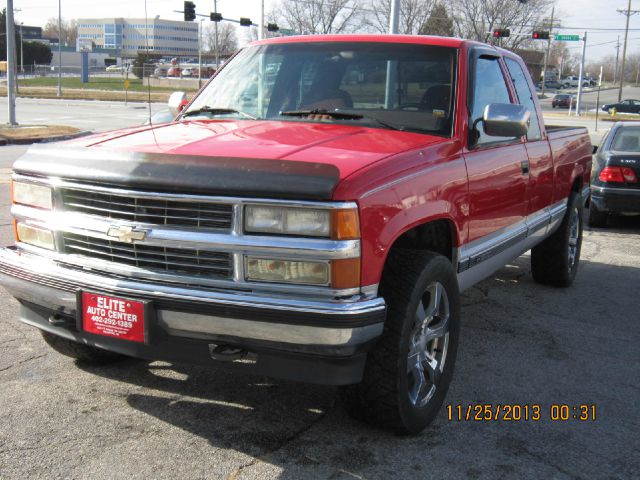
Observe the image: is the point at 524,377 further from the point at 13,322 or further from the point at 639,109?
the point at 639,109

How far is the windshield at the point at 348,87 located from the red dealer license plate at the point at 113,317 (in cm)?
161

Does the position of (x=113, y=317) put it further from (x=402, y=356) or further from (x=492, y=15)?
(x=492, y=15)

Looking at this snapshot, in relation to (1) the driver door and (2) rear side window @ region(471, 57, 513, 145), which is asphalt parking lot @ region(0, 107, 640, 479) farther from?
(2) rear side window @ region(471, 57, 513, 145)

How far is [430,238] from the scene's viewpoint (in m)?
3.90

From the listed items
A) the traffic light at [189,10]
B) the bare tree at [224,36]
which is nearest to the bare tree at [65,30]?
the bare tree at [224,36]

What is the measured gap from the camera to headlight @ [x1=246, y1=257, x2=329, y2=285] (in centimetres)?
292

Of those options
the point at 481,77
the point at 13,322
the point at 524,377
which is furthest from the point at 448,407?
the point at 13,322

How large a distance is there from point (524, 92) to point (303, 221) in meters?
3.27

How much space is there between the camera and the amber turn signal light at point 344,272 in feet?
9.52

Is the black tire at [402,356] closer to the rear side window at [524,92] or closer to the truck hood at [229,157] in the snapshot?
the truck hood at [229,157]

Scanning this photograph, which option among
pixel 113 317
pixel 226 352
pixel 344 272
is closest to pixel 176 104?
pixel 113 317

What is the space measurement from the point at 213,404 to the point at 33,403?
0.89 meters

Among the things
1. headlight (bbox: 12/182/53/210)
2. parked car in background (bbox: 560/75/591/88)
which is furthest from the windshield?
parked car in background (bbox: 560/75/591/88)

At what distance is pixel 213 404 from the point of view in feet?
12.3
